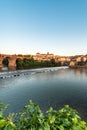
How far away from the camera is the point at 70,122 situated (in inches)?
72.1

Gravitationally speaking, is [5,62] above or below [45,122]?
below

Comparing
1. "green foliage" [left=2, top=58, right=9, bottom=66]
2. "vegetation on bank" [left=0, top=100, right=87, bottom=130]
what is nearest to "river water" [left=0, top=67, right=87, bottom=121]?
"vegetation on bank" [left=0, top=100, right=87, bottom=130]

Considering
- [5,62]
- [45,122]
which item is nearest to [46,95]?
[45,122]

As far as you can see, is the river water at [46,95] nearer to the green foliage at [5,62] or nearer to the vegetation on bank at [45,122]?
the vegetation on bank at [45,122]

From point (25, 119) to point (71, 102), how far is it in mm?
13740

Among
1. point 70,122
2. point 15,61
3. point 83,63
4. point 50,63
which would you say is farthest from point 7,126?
point 83,63

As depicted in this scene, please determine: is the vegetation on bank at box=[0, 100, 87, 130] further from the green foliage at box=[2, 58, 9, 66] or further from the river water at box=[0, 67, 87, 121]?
the green foliage at box=[2, 58, 9, 66]

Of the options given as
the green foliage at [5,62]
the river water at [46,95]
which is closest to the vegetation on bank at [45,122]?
the river water at [46,95]

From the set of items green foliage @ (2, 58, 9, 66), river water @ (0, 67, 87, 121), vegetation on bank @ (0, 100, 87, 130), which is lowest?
river water @ (0, 67, 87, 121)

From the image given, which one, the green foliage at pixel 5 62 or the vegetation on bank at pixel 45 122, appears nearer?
the vegetation on bank at pixel 45 122

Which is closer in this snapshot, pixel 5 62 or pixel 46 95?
pixel 46 95

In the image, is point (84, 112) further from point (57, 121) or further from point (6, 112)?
point (57, 121)

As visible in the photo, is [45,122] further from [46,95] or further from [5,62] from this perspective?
[5,62]

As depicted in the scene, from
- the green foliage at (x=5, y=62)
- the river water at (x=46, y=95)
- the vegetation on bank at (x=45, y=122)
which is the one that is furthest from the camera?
the green foliage at (x=5, y=62)
